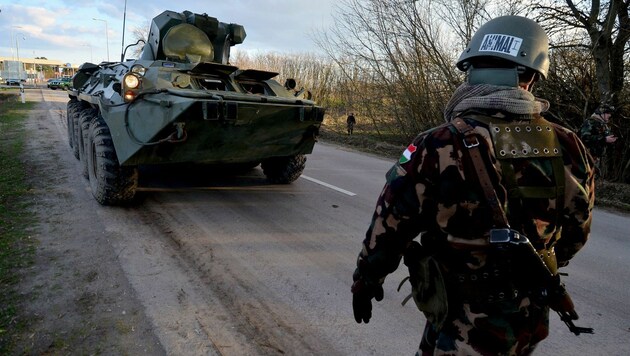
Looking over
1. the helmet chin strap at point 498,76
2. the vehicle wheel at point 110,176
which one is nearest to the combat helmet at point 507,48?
the helmet chin strap at point 498,76

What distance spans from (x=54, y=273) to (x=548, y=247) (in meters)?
3.48

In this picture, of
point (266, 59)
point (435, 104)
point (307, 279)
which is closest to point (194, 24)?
point (307, 279)

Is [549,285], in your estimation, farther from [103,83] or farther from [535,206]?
[103,83]

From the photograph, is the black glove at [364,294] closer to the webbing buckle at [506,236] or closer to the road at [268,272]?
the webbing buckle at [506,236]

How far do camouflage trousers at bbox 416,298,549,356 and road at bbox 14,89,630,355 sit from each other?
4.20ft

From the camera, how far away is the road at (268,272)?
9.34 ft

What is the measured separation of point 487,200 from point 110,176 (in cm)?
476

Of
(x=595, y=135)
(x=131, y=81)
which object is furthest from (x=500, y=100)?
(x=595, y=135)

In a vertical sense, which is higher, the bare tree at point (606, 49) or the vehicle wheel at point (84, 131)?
Result: the bare tree at point (606, 49)

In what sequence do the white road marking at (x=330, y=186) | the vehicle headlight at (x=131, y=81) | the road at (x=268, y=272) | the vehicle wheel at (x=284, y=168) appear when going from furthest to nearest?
the vehicle wheel at (x=284, y=168)
the white road marking at (x=330, y=186)
the vehicle headlight at (x=131, y=81)
the road at (x=268, y=272)

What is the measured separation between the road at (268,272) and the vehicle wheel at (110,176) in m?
0.14

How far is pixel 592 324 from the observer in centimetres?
318

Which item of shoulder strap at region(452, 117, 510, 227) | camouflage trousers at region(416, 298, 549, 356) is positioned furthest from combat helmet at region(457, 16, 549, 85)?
camouflage trousers at region(416, 298, 549, 356)

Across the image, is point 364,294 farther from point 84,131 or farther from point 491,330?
point 84,131
